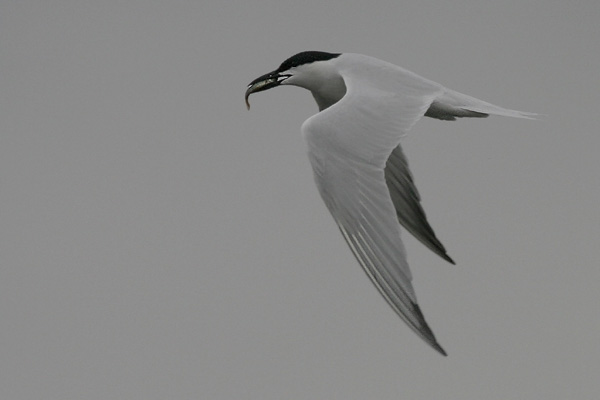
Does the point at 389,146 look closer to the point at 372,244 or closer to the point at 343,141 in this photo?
the point at 343,141

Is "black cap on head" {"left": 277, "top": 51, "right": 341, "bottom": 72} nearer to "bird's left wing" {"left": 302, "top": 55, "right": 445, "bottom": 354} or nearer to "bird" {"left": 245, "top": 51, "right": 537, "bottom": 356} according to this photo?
"bird" {"left": 245, "top": 51, "right": 537, "bottom": 356}

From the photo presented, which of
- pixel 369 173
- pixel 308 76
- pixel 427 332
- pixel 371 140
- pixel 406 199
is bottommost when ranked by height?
pixel 427 332

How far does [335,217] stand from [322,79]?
1388 millimetres

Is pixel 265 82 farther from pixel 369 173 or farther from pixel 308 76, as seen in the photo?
pixel 369 173

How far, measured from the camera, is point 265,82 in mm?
5961

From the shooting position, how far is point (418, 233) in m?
5.92

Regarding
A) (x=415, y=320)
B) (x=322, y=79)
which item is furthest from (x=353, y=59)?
(x=415, y=320)

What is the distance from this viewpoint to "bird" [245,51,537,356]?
4320mm

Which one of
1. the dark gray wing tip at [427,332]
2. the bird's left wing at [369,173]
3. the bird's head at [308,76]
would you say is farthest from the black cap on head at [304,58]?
the dark gray wing tip at [427,332]

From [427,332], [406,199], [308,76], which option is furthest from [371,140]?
[406,199]

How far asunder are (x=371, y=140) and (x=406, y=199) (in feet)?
4.42

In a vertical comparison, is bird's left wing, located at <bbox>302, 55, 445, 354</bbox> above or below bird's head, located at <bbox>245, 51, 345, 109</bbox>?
below

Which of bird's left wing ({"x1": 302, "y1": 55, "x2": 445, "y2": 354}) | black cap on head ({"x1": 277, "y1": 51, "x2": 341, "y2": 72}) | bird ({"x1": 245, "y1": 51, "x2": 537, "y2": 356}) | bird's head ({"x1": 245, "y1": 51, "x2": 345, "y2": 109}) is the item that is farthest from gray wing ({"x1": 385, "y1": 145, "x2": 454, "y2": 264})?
bird's left wing ({"x1": 302, "y1": 55, "x2": 445, "y2": 354})

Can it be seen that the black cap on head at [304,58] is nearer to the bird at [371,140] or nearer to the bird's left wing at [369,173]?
the bird at [371,140]
